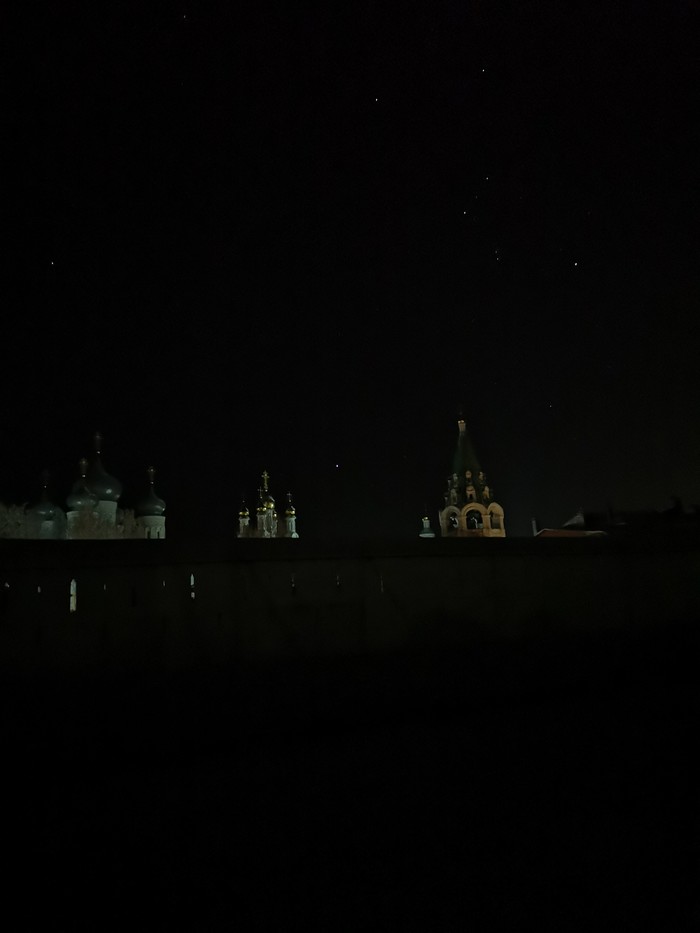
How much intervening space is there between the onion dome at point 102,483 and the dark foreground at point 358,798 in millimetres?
29138

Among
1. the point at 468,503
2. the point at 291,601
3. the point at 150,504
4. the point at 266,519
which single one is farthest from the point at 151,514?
the point at 291,601

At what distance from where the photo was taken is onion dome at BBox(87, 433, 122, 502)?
31766 millimetres

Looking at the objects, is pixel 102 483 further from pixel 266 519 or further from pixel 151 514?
pixel 266 519

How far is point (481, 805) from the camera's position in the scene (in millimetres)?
4215

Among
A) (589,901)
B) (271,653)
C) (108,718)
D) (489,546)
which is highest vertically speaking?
(489,546)

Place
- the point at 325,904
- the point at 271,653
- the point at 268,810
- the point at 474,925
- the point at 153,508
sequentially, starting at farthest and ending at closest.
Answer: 1. the point at 153,508
2. the point at 271,653
3. the point at 268,810
4. the point at 325,904
5. the point at 474,925

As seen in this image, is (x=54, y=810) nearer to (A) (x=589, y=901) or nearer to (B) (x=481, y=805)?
(B) (x=481, y=805)

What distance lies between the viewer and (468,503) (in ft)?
142

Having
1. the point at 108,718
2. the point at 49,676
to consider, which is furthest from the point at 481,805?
the point at 49,676

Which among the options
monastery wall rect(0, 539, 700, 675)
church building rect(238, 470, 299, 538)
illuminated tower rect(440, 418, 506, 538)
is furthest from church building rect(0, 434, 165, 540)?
monastery wall rect(0, 539, 700, 675)

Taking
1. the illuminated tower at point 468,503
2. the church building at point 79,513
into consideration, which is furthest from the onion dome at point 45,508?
the illuminated tower at point 468,503

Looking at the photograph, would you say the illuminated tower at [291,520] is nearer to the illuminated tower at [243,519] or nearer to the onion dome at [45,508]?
the illuminated tower at [243,519]

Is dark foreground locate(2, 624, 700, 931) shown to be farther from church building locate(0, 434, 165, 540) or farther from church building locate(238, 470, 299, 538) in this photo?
church building locate(238, 470, 299, 538)

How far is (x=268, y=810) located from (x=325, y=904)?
1.03m
